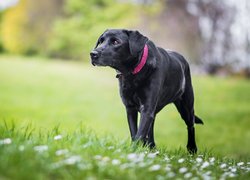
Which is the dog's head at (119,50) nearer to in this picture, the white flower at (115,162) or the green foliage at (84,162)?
the green foliage at (84,162)

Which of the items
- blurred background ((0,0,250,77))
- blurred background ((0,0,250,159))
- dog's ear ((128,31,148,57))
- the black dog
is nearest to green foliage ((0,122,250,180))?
the black dog

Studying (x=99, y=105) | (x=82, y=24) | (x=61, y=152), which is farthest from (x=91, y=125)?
(x=82, y=24)

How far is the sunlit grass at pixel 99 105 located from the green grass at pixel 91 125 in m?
0.03

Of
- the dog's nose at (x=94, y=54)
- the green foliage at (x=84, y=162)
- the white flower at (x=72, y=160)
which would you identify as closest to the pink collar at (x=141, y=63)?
the dog's nose at (x=94, y=54)

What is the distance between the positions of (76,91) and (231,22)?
8382mm

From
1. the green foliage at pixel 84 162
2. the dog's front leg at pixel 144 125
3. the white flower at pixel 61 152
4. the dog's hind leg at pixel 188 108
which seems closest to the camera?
the green foliage at pixel 84 162

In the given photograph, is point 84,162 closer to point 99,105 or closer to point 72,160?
point 72,160

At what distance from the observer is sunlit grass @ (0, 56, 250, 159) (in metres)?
14.9

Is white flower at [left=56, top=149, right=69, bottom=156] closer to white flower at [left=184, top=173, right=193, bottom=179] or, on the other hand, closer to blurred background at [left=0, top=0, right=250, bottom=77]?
white flower at [left=184, top=173, right=193, bottom=179]

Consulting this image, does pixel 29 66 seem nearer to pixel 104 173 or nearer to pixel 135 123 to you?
pixel 135 123

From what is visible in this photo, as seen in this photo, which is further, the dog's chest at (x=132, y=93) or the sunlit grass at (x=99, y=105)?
the sunlit grass at (x=99, y=105)

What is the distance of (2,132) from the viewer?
4.39 m

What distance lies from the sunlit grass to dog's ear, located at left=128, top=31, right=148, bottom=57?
6975mm

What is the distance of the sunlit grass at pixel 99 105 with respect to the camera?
14.9 meters
